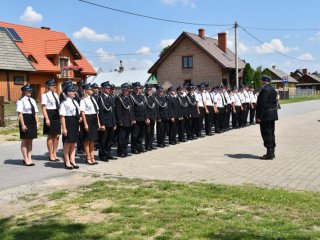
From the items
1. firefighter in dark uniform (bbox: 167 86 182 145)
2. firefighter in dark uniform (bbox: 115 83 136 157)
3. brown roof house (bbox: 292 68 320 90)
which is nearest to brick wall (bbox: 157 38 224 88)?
firefighter in dark uniform (bbox: 167 86 182 145)

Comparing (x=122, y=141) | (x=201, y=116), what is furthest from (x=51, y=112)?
(x=201, y=116)

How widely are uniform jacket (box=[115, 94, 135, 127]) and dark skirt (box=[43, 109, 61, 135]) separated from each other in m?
1.43

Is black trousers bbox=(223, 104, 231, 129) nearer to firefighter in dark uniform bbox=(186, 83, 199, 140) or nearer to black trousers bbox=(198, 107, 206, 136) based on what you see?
black trousers bbox=(198, 107, 206, 136)

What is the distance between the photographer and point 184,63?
48.7 meters

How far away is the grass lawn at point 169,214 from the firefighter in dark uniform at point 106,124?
10.0 ft

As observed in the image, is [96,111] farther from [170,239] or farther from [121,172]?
[170,239]

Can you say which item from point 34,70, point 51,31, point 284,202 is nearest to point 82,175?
point 284,202

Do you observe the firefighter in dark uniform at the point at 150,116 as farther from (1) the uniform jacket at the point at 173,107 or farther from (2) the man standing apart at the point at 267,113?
(2) the man standing apart at the point at 267,113

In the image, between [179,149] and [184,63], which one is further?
[184,63]

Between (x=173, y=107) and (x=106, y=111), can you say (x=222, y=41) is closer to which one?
(x=173, y=107)

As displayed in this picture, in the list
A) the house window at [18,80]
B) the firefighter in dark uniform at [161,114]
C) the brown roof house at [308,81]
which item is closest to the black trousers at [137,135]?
the firefighter in dark uniform at [161,114]

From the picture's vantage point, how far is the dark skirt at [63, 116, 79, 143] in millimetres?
9164

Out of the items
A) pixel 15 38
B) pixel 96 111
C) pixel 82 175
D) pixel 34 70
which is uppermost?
pixel 15 38

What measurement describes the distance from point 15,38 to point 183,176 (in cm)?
3561
